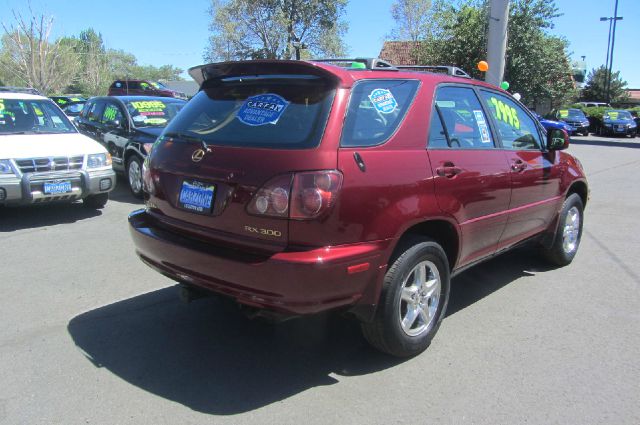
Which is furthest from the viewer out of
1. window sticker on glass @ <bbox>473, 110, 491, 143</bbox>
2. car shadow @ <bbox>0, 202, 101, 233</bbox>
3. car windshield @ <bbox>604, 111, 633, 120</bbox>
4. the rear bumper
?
car windshield @ <bbox>604, 111, 633, 120</bbox>

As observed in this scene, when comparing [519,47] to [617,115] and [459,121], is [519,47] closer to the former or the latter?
[617,115]

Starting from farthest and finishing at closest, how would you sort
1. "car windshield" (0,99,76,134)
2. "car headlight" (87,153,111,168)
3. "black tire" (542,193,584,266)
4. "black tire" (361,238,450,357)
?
1. "car windshield" (0,99,76,134)
2. "car headlight" (87,153,111,168)
3. "black tire" (542,193,584,266)
4. "black tire" (361,238,450,357)

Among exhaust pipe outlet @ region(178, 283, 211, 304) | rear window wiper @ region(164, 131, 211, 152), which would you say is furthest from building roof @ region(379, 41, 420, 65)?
exhaust pipe outlet @ region(178, 283, 211, 304)

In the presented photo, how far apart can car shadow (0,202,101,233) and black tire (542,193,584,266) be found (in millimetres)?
5912

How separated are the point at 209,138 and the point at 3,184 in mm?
4246

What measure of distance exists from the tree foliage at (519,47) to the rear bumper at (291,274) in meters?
22.2

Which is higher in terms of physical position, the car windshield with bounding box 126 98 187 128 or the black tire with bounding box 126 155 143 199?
the car windshield with bounding box 126 98 187 128

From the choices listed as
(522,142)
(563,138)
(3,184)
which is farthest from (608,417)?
(3,184)

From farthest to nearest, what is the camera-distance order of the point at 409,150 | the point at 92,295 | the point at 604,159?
the point at 604,159, the point at 92,295, the point at 409,150

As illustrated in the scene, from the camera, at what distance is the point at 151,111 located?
926 cm

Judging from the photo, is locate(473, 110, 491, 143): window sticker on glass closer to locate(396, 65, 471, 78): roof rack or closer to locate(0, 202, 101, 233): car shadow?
locate(396, 65, 471, 78): roof rack

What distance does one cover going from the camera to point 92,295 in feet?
14.3

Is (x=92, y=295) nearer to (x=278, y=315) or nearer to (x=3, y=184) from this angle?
(x=278, y=315)

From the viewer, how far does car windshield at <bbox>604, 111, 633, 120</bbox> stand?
30.3m
